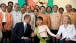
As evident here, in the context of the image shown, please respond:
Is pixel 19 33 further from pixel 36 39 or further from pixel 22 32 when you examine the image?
pixel 36 39

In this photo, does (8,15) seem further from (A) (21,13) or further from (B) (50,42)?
(B) (50,42)

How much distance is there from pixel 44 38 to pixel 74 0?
2603 mm

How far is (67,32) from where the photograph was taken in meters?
3.82

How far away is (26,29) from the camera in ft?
13.2

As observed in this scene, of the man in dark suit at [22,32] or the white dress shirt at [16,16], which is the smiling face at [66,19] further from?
the white dress shirt at [16,16]

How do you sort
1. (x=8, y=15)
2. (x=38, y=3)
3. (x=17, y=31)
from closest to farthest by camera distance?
(x=17, y=31)
(x=8, y=15)
(x=38, y=3)

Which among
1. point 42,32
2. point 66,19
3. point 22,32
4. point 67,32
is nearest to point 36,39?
point 42,32

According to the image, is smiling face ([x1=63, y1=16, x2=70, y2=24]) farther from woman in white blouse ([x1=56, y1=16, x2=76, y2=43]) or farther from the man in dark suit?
the man in dark suit

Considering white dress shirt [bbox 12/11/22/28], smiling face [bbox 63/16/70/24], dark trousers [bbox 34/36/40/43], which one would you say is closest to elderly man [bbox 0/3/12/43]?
white dress shirt [bbox 12/11/22/28]

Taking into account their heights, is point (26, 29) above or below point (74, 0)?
below

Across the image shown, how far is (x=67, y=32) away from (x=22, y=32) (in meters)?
1.00

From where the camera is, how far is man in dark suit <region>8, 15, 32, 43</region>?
153 inches

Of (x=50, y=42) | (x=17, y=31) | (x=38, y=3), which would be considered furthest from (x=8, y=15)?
(x=38, y=3)

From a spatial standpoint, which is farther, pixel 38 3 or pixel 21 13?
pixel 38 3
